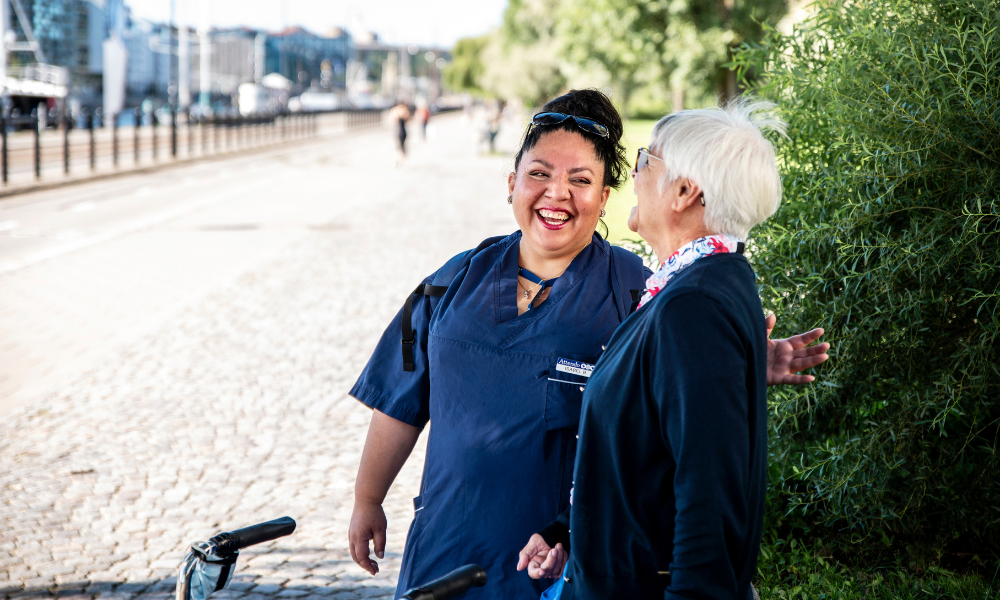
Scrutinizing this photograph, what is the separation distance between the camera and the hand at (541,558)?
191 centimetres

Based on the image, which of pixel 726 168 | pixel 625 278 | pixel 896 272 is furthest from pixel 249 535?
pixel 896 272

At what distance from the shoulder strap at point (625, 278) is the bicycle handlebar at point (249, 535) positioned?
2.92 ft

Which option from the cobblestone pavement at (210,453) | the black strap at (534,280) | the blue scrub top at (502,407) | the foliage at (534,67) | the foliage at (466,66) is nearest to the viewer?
the blue scrub top at (502,407)

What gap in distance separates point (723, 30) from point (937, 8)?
17.6 meters

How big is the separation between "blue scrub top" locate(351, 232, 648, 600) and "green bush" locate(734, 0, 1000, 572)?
1.39m

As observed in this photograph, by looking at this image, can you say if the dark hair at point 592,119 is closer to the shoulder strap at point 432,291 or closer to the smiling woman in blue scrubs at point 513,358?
the smiling woman in blue scrubs at point 513,358

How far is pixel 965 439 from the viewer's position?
130 inches

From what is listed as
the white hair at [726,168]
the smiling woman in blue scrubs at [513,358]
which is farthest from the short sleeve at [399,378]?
the white hair at [726,168]

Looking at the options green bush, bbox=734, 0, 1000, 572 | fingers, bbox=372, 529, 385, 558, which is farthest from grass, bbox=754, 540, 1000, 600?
fingers, bbox=372, 529, 385, 558

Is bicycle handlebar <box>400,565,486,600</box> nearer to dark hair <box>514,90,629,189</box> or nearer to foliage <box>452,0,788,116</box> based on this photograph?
dark hair <box>514,90,629,189</box>

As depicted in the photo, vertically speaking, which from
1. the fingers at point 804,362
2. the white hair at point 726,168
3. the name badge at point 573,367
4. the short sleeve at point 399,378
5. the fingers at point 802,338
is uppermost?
the white hair at point 726,168

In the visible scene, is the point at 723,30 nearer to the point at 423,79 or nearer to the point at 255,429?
the point at 255,429

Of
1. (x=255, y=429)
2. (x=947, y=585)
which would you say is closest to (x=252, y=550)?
(x=255, y=429)

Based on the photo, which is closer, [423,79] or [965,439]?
[965,439]
